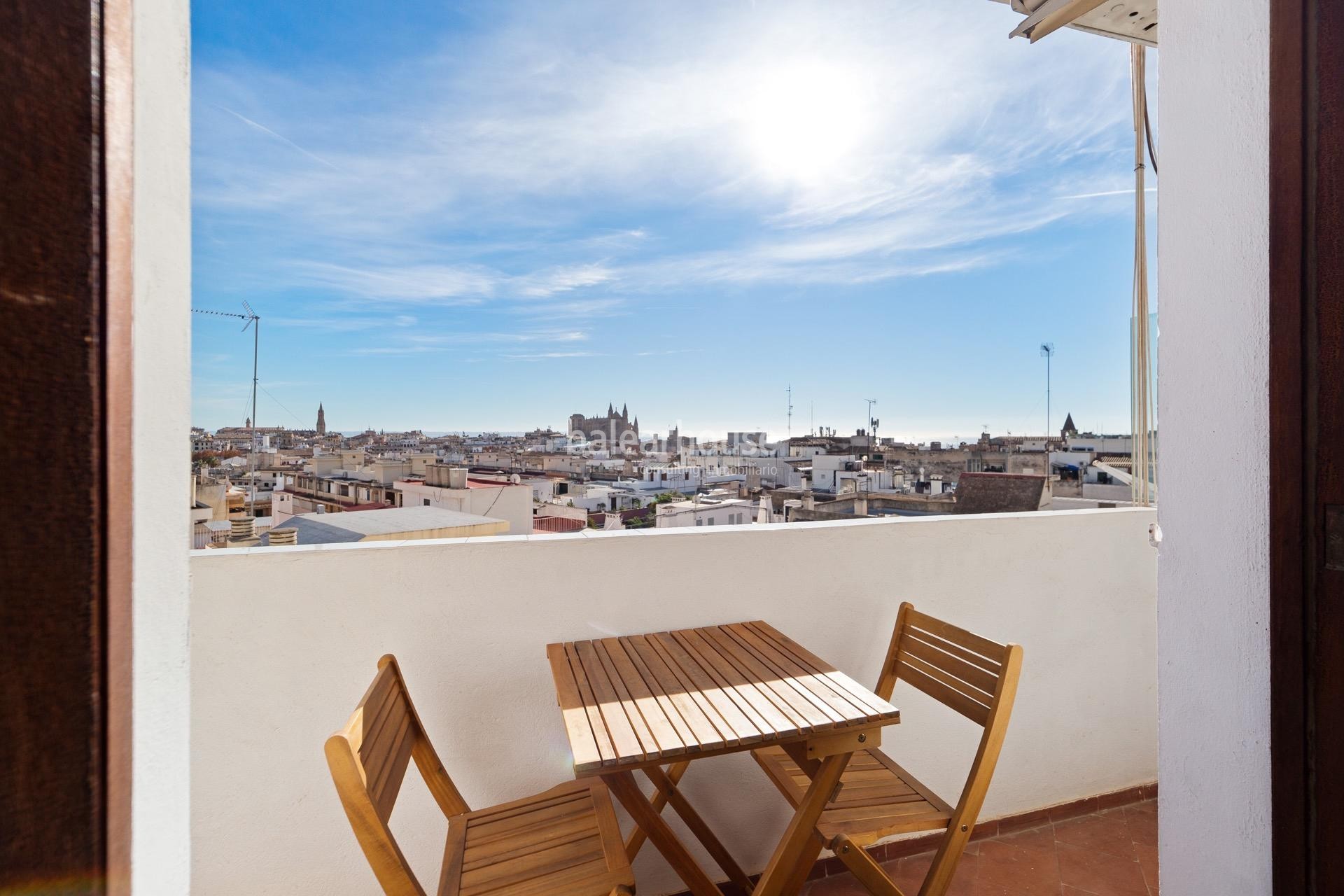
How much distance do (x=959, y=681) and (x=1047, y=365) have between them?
3.86 m

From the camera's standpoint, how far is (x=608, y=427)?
3633 millimetres

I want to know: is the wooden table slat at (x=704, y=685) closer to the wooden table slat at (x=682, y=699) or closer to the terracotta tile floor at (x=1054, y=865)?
the wooden table slat at (x=682, y=699)

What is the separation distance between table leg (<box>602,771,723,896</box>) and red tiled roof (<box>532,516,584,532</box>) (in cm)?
108

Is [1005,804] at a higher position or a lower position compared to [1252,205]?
lower

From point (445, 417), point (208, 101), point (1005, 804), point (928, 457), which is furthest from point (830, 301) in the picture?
point (208, 101)

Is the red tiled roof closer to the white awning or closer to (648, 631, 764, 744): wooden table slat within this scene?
(648, 631, 764, 744): wooden table slat

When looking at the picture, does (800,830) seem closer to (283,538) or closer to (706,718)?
(706,718)

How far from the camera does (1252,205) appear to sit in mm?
950

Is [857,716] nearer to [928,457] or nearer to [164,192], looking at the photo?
[164,192]

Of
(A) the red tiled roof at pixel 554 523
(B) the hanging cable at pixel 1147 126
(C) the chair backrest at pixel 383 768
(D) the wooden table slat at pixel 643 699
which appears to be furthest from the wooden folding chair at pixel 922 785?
(B) the hanging cable at pixel 1147 126

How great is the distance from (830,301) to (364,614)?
15.5 ft

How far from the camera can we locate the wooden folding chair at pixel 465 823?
1090 millimetres

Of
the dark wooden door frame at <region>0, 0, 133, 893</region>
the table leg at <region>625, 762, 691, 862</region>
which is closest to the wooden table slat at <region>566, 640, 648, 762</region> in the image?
the table leg at <region>625, 762, 691, 862</region>

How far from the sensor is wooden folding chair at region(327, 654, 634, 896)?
1.09m
